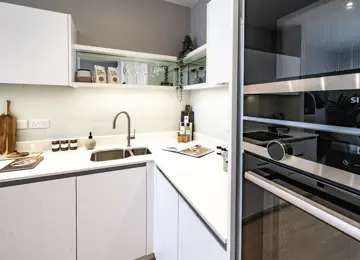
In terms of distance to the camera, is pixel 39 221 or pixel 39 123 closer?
pixel 39 221

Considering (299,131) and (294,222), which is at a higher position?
(299,131)

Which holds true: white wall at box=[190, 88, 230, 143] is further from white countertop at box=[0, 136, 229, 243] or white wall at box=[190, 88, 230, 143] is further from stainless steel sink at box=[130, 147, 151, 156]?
stainless steel sink at box=[130, 147, 151, 156]

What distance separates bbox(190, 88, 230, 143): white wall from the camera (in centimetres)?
196

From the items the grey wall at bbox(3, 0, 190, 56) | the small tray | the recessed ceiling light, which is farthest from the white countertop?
the grey wall at bbox(3, 0, 190, 56)

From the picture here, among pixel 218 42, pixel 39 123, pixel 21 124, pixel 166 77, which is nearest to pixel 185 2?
pixel 166 77

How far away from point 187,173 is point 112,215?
75 centimetres

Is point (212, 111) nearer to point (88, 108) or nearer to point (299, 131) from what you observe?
point (88, 108)

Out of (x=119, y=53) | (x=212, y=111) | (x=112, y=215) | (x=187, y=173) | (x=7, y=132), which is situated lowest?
(x=112, y=215)

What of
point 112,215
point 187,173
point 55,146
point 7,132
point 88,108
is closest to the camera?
point 187,173

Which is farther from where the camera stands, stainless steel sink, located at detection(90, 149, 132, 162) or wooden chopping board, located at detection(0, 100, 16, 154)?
stainless steel sink, located at detection(90, 149, 132, 162)

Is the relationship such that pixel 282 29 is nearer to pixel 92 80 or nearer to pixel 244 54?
pixel 244 54

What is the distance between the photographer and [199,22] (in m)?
2.34

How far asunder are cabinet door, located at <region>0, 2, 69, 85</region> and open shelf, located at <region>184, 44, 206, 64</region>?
116 cm

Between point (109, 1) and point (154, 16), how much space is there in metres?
0.51
